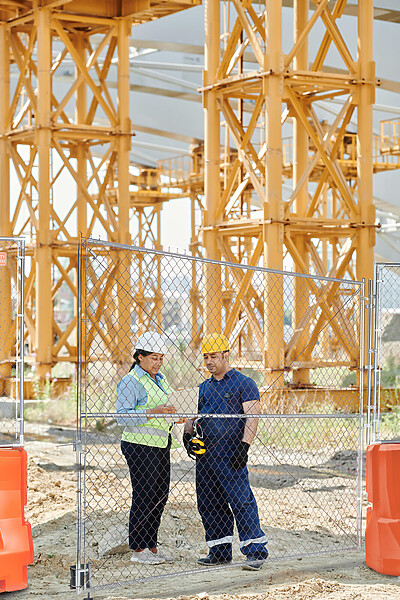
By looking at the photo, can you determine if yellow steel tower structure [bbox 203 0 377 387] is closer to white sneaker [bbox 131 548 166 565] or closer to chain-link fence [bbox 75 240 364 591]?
chain-link fence [bbox 75 240 364 591]

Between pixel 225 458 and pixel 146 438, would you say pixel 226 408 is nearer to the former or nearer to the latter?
pixel 225 458

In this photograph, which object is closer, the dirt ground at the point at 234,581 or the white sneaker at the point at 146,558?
the dirt ground at the point at 234,581

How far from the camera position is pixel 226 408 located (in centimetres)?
762

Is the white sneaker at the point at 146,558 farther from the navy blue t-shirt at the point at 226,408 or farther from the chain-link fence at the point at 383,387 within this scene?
the chain-link fence at the point at 383,387

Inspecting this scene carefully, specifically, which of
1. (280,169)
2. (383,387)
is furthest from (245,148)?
(383,387)

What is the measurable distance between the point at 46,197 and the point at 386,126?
20.5 meters

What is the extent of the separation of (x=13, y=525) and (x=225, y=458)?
1.65m

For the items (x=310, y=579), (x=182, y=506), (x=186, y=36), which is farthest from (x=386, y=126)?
(x=310, y=579)

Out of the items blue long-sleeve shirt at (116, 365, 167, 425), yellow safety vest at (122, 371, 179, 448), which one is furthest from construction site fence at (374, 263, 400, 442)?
blue long-sleeve shirt at (116, 365, 167, 425)

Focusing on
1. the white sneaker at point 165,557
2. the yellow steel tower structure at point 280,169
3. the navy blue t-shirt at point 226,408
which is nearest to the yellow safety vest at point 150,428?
the navy blue t-shirt at point 226,408

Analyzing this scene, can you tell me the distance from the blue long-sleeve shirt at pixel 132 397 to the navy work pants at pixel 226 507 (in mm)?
603

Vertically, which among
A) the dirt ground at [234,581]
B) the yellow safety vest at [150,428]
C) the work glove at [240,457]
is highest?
the yellow safety vest at [150,428]

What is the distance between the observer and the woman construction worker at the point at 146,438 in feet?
24.6

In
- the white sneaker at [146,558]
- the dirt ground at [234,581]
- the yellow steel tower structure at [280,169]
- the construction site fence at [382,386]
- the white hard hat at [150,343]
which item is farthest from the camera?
the yellow steel tower structure at [280,169]
